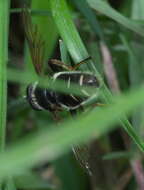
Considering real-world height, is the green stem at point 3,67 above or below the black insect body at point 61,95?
above

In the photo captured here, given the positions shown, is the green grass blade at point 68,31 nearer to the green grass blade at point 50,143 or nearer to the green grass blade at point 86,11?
the green grass blade at point 86,11

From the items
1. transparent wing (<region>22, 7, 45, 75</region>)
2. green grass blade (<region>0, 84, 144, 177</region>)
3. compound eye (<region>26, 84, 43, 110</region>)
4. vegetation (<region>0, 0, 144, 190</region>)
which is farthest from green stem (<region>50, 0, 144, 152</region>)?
green grass blade (<region>0, 84, 144, 177</region>)

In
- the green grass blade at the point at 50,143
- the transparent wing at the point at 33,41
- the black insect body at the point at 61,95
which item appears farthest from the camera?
the transparent wing at the point at 33,41

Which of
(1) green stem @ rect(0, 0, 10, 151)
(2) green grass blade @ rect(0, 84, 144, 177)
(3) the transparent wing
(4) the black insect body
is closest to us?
(2) green grass blade @ rect(0, 84, 144, 177)

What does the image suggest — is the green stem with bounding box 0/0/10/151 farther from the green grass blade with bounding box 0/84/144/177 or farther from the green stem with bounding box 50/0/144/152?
the green grass blade with bounding box 0/84/144/177

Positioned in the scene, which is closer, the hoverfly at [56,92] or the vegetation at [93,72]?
the vegetation at [93,72]

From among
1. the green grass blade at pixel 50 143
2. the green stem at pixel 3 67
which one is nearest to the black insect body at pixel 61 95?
the green stem at pixel 3 67

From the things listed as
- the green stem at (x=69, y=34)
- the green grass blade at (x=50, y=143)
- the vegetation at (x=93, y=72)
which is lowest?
the vegetation at (x=93, y=72)

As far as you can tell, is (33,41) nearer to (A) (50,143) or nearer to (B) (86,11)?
(B) (86,11)

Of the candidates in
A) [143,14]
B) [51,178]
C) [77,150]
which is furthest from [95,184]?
[77,150]
